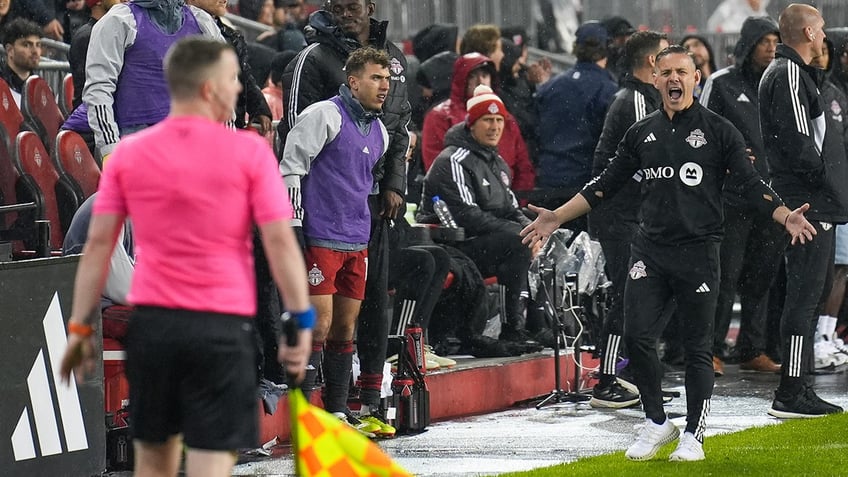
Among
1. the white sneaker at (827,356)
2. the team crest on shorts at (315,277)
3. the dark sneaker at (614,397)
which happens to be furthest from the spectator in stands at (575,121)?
the team crest on shorts at (315,277)

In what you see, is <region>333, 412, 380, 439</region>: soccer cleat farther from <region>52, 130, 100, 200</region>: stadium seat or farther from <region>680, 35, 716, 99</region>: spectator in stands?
<region>680, 35, 716, 99</region>: spectator in stands

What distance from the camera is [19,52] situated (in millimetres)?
11023

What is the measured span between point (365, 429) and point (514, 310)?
294cm

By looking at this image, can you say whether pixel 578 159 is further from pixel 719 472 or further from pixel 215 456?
pixel 215 456

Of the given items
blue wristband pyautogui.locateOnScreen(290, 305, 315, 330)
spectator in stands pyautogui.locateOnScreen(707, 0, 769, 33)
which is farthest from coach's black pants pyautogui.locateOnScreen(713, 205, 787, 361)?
blue wristband pyautogui.locateOnScreen(290, 305, 315, 330)

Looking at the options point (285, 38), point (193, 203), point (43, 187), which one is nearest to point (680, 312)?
point (193, 203)

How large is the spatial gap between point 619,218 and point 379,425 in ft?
8.57

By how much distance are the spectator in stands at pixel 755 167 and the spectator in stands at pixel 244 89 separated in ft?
13.5

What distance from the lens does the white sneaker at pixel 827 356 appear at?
479 inches

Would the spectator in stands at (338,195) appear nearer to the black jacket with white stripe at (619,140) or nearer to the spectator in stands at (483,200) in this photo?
the black jacket with white stripe at (619,140)

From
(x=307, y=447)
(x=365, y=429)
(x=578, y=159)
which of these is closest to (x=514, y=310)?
(x=578, y=159)

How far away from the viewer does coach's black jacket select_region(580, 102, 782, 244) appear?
7988mm

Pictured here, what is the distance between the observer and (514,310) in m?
11.4

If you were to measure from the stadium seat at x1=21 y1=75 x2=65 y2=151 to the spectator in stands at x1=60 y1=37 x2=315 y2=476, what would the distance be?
5.79 meters
